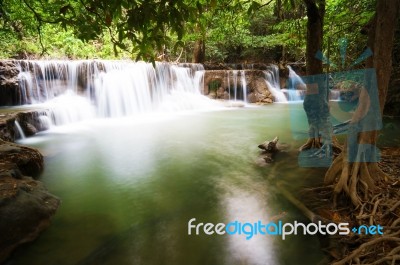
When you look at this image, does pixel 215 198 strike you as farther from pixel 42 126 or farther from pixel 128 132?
pixel 42 126

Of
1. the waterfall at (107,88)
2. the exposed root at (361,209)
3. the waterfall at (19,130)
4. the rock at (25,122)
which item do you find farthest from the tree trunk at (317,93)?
the waterfall at (107,88)

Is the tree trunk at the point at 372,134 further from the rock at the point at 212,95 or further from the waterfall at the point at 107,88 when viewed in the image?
the rock at the point at 212,95

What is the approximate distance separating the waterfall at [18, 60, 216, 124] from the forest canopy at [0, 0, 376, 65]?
1409 mm

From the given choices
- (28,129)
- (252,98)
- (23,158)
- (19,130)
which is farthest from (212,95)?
(23,158)

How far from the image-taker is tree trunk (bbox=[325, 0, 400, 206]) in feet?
11.5

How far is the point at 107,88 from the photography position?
44.3 feet

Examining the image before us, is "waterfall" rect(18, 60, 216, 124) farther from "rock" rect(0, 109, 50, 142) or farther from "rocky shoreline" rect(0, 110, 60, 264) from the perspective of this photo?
"rocky shoreline" rect(0, 110, 60, 264)

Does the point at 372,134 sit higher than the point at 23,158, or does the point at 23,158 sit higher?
the point at 372,134

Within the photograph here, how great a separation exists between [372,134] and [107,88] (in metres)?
12.0

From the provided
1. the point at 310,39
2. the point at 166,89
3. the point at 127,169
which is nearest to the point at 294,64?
the point at 166,89

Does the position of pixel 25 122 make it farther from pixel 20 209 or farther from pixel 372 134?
pixel 372 134

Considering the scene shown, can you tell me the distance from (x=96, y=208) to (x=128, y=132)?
6.08 metres

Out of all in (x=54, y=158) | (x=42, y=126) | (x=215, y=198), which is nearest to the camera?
(x=215, y=198)

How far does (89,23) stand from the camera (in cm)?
263
